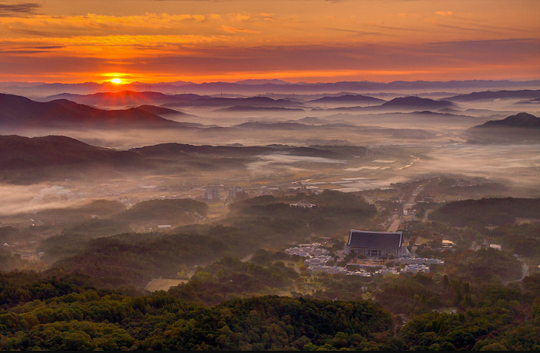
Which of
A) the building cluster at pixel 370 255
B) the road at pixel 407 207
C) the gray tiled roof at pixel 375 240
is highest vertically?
the gray tiled roof at pixel 375 240

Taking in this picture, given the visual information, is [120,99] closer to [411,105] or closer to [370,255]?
[411,105]

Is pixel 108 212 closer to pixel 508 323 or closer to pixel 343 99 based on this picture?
pixel 508 323

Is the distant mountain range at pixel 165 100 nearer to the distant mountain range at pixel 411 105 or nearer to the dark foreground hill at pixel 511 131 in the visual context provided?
the distant mountain range at pixel 411 105

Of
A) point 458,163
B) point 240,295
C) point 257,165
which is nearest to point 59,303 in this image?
point 240,295

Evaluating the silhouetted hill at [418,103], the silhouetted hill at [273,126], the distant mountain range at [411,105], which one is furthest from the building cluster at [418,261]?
the silhouetted hill at [418,103]

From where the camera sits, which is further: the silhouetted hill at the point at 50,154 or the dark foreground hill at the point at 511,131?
the dark foreground hill at the point at 511,131
